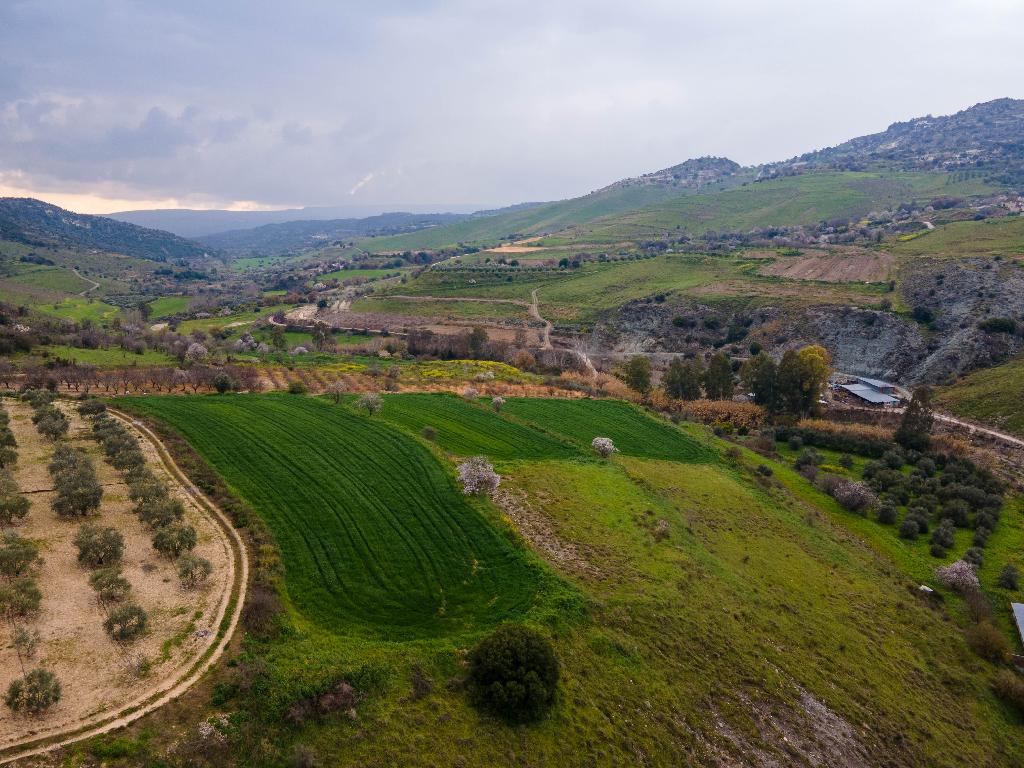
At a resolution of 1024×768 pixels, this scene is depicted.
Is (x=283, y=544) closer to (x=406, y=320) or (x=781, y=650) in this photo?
(x=781, y=650)

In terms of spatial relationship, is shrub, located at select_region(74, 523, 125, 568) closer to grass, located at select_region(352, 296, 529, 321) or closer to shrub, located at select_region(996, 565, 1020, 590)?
shrub, located at select_region(996, 565, 1020, 590)

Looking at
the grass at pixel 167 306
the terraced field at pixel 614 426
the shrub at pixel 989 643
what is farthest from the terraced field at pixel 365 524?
the grass at pixel 167 306

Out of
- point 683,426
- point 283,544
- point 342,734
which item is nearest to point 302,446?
point 283,544

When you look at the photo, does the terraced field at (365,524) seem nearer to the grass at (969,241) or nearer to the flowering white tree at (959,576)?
the flowering white tree at (959,576)

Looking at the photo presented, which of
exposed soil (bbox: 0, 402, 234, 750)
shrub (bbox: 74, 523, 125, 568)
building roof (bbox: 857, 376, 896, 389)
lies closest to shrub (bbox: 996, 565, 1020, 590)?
exposed soil (bbox: 0, 402, 234, 750)

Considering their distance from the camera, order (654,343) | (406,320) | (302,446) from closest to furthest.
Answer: (302,446)
(654,343)
(406,320)

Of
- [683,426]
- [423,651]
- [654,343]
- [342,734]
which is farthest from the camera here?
[654,343]
